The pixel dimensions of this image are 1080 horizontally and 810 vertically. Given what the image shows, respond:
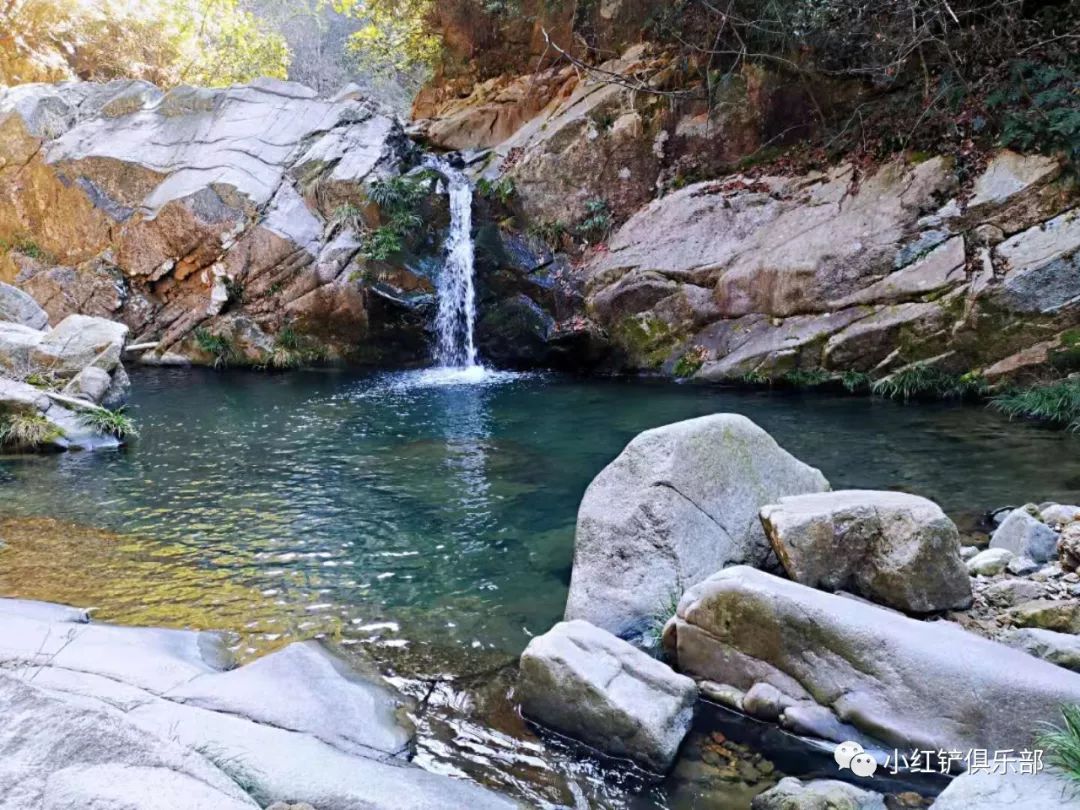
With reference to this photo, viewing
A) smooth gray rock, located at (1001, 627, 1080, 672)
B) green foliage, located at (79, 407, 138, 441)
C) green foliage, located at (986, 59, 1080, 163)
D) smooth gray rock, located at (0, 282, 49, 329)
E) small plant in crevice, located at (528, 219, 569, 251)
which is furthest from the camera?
small plant in crevice, located at (528, 219, 569, 251)

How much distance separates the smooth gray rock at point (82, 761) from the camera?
2061mm

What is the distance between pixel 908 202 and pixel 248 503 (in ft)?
39.1

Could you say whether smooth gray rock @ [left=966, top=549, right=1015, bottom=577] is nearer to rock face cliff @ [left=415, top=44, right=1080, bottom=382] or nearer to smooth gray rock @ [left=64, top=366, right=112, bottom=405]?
rock face cliff @ [left=415, top=44, right=1080, bottom=382]

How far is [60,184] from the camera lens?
20.0m

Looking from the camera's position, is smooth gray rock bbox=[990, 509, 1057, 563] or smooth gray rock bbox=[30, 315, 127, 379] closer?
smooth gray rock bbox=[990, 509, 1057, 563]

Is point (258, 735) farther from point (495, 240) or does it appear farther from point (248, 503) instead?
point (495, 240)

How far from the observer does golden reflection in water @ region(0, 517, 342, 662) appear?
4961mm

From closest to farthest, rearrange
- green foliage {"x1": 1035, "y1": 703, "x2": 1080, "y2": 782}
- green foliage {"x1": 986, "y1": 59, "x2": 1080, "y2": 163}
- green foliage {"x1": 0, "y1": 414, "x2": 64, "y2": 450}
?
green foliage {"x1": 1035, "y1": 703, "x2": 1080, "y2": 782}
green foliage {"x1": 0, "y1": 414, "x2": 64, "y2": 450}
green foliage {"x1": 986, "y1": 59, "x2": 1080, "y2": 163}

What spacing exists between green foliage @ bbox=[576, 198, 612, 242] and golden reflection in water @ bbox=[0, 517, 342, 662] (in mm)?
12589

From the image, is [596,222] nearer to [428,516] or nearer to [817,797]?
[428,516]

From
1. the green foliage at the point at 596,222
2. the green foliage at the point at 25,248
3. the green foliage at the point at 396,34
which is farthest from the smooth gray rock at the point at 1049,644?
the green foliage at the point at 396,34

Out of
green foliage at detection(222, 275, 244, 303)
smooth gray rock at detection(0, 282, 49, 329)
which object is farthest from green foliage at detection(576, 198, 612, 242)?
smooth gray rock at detection(0, 282, 49, 329)

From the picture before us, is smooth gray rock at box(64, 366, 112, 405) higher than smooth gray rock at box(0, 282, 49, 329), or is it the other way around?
smooth gray rock at box(0, 282, 49, 329)

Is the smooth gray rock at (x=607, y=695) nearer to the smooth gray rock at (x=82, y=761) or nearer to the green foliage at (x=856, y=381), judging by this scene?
the smooth gray rock at (x=82, y=761)
